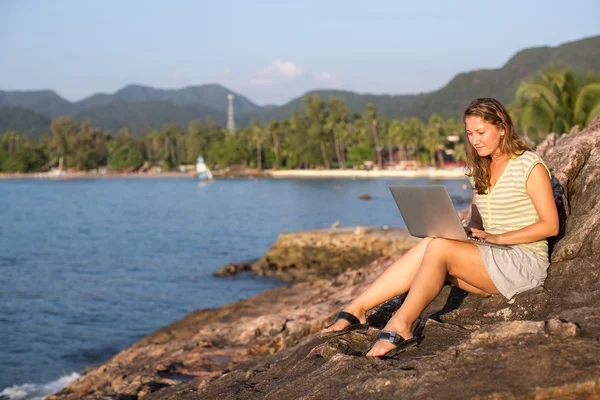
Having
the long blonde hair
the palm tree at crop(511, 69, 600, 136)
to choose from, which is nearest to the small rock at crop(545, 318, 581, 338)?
the long blonde hair

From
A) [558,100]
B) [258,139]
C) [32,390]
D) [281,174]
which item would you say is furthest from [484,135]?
[258,139]

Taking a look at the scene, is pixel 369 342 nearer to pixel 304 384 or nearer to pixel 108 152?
pixel 304 384

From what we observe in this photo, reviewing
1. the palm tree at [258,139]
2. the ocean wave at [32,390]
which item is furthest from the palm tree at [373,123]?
the ocean wave at [32,390]

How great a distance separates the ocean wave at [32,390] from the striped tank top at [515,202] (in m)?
9.24

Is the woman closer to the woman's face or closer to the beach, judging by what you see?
the woman's face

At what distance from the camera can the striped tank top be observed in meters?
4.89

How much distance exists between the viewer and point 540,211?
478 cm

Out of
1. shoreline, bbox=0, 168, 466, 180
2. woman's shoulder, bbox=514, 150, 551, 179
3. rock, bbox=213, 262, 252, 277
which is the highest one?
woman's shoulder, bbox=514, 150, 551, 179

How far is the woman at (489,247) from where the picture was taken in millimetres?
4652

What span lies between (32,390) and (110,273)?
15.0m

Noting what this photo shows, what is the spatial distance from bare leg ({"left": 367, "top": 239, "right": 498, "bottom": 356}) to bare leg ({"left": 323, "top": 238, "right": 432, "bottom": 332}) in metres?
0.23

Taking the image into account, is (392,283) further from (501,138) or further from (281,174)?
(281,174)

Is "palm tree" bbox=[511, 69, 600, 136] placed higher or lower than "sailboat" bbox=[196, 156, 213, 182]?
higher

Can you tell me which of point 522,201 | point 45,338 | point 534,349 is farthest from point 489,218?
point 45,338
